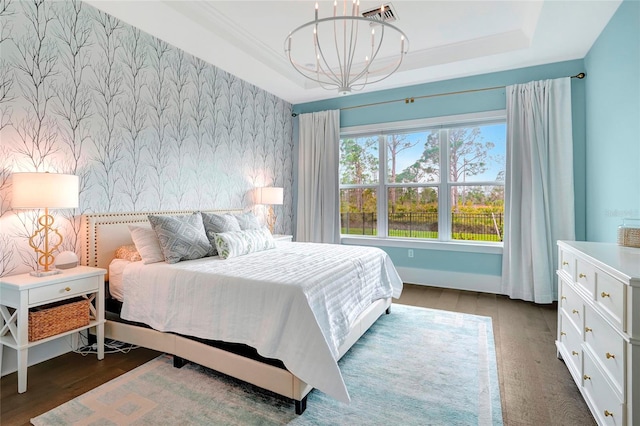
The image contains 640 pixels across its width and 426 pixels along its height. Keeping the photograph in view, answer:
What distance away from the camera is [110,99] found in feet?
9.02

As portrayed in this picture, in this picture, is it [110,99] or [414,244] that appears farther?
[414,244]

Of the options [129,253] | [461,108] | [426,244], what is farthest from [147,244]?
[461,108]

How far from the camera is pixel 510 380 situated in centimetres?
208

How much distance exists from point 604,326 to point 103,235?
3.42 metres

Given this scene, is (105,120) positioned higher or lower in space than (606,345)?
higher

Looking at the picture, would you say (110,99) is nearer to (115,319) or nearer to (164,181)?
(164,181)

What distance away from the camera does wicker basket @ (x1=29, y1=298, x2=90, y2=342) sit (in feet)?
6.48

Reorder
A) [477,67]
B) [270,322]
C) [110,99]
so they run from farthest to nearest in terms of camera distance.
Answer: [477,67]
[110,99]
[270,322]

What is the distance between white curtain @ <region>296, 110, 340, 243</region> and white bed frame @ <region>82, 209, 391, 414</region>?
2047 mm

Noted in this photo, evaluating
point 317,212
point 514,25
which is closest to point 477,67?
point 514,25

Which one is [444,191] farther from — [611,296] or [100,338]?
[100,338]

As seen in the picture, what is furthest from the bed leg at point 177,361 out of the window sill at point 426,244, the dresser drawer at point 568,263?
the window sill at point 426,244

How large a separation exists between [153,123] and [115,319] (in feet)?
6.08

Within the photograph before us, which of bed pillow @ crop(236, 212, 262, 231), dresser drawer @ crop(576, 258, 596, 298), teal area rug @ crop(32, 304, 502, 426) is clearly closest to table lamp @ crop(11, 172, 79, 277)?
teal area rug @ crop(32, 304, 502, 426)
